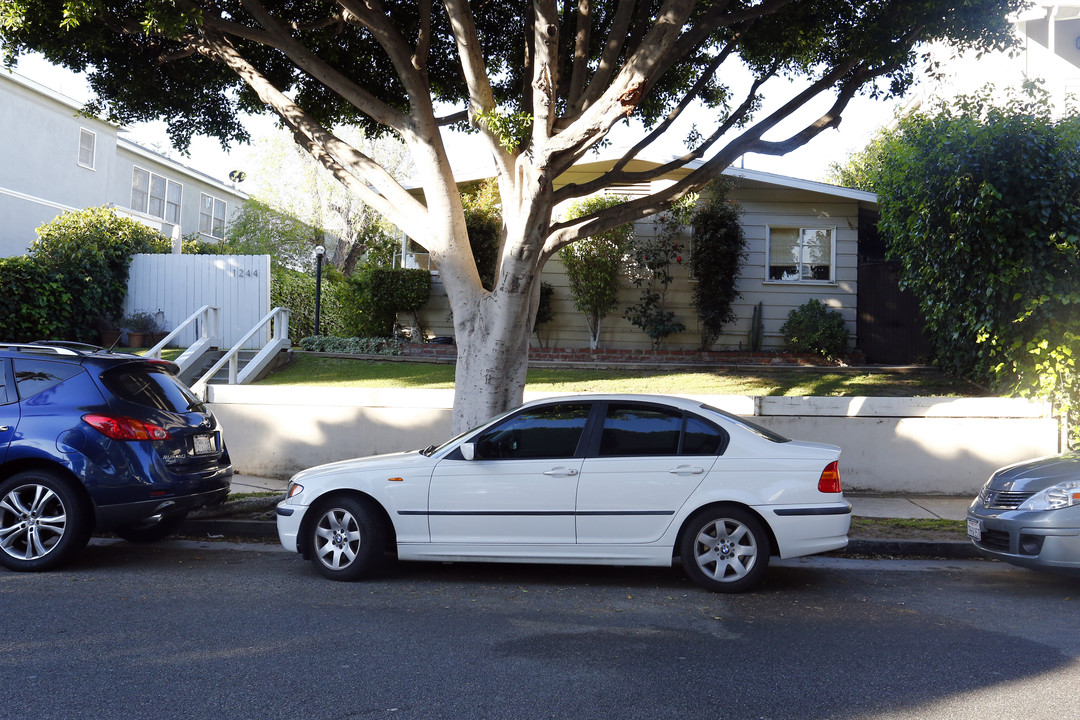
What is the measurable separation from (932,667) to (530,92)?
723cm

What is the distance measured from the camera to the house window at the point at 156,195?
28875 mm

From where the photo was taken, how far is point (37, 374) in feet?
22.9

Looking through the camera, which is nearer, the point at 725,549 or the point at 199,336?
the point at 725,549

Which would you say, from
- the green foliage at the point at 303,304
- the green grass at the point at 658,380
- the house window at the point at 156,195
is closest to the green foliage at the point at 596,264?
the green grass at the point at 658,380

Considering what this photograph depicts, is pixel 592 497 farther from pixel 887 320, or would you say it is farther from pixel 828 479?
pixel 887 320

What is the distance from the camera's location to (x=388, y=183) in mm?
8898

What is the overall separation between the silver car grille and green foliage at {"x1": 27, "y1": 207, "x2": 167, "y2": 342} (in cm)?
1663

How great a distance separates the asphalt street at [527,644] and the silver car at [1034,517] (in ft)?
0.95

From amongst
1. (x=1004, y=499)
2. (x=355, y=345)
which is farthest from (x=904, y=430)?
(x=355, y=345)

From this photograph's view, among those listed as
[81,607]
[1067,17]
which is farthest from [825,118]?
[1067,17]

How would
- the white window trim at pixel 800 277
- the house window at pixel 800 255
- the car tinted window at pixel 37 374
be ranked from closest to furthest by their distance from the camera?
1. the car tinted window at pixel 37 374
2. the white window trim at pixel 800 277
3. the house window at pixel 800 255

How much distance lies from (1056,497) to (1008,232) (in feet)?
16.0

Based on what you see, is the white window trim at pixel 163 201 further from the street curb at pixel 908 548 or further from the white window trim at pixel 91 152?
the street curb at pixel 908 548

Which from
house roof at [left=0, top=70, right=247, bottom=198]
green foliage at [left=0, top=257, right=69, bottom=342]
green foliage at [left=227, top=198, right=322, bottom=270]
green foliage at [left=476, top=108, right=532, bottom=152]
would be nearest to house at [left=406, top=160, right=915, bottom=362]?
green foliage at [left=0, top=257, right=69, bottom=342]
